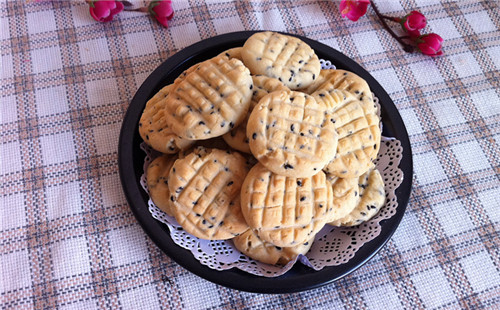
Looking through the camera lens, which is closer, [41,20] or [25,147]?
[25,147]

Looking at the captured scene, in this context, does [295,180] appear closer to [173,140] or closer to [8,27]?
[173,140]

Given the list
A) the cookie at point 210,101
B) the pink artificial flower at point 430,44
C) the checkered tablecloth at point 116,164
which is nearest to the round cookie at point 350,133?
the cookie at point 210,101

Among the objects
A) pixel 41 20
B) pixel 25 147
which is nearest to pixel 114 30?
pixel 41 20

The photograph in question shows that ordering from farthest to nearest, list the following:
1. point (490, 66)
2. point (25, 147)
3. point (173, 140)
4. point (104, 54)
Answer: point (490, 66) → point (104, 54) → point (25, 147) → point (173, 140)

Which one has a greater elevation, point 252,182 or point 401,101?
point 252,182

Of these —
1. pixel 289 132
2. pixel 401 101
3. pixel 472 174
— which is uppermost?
pixel 289 132

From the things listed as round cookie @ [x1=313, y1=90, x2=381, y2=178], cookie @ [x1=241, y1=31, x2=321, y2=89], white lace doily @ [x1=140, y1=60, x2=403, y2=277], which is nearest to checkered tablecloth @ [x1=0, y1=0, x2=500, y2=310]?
white lace doily @ [x1=140, y1=60, x2=403, y2=277]

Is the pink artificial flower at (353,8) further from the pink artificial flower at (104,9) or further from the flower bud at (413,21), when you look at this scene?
the pink artificial flower at (104,9)

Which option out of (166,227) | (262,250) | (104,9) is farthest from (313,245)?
(104,9)
